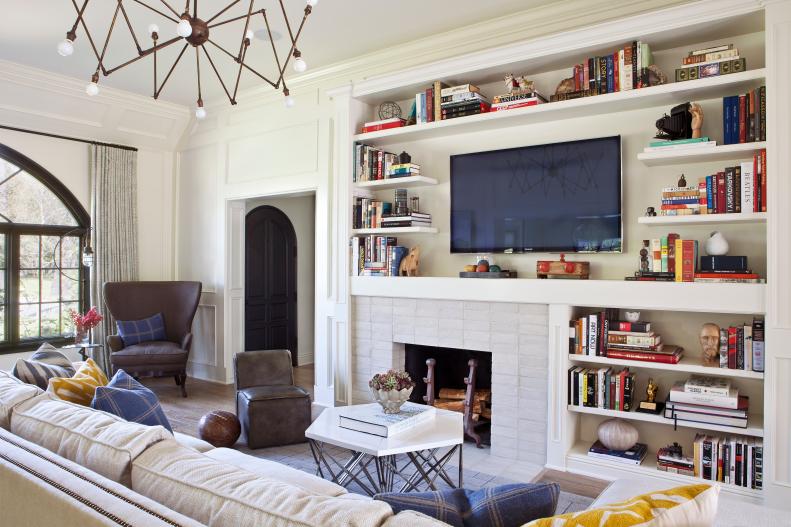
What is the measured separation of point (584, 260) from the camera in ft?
12.8

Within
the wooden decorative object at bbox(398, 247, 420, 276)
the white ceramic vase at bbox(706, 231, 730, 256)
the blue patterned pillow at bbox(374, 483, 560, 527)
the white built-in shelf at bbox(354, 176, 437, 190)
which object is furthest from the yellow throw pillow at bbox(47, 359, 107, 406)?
the white ceramic vase at bbox(706, 231, 730, 256)

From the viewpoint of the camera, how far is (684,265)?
10.8 ft

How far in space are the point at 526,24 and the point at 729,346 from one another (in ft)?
8.13

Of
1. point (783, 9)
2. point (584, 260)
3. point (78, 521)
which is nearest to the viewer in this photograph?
point (78, 521)

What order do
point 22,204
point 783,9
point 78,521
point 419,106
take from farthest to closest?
point 22,204
point 419,106
point 783,9
point 78,521

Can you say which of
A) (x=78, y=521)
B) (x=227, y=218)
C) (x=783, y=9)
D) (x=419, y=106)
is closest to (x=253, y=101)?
(x=227, y=218)

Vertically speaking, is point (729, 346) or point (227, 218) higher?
point (227, 218)

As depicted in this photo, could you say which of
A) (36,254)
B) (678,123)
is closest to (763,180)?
(678,123)

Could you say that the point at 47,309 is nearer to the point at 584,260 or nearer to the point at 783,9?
the point at 584,260

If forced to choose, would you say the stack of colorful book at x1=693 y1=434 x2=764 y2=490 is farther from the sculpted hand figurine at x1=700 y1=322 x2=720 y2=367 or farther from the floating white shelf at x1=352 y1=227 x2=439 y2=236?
the floating white shelf at x1=352 y1=227 x2=439 y2=236

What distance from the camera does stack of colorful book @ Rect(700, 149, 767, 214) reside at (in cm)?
311

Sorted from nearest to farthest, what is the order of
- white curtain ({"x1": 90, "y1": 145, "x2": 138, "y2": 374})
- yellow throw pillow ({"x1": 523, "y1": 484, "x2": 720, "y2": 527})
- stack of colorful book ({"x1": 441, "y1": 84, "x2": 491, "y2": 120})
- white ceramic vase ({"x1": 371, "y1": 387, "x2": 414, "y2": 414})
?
yellow throw pillow ({"x1": 523, "y1": 484, "x2": 720, "y2": 527}) < white ceramic vase ({"x1": 371, "y1": 387, "x2": 414, "y2": 414}) < stack of colorful book ({"x1": 441, "y1": 84, "x2": 491, "y2": 120}) < white curtain ({"x1": 90, "y1": 145, "x2": 138, "y2": 374})

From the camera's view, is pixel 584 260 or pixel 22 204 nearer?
pixel 584 260

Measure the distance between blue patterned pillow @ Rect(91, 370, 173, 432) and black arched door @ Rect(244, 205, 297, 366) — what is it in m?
4.16
